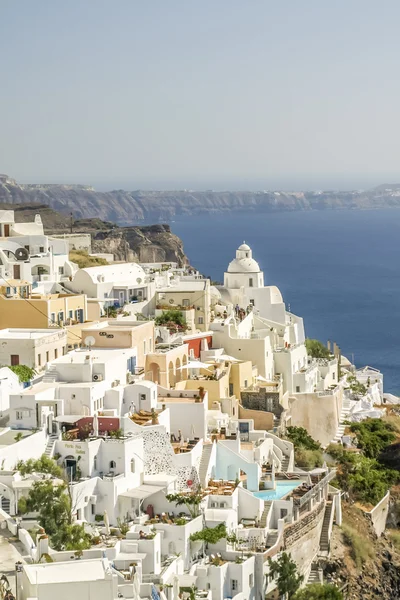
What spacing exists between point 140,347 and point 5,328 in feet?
10.5

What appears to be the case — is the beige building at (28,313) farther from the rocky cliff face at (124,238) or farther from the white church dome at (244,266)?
the rocky cliff face at (124,238)

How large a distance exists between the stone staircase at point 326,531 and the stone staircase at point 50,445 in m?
5.90

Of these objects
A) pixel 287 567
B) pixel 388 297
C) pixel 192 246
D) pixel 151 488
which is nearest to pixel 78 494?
pixel 151 488

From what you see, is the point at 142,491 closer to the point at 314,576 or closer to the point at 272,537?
the point at 272,537

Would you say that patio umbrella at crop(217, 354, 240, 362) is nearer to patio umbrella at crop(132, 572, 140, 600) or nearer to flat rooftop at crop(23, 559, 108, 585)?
patio umbrella at crop(132, 572, 140, 600)

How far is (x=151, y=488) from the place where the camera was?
929 inches

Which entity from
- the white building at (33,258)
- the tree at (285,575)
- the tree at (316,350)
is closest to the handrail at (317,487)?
the tree at (285,575)

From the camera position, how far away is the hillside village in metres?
21.3

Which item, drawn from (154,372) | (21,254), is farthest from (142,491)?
(21,254)

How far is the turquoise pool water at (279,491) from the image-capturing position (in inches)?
997

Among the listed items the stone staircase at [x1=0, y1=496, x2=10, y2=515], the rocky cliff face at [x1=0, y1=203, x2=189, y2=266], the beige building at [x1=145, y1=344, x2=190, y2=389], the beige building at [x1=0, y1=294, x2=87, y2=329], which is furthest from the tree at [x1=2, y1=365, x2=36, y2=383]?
the rocky cliff face at [x1=0, y1=203, x2=189, y2=266]

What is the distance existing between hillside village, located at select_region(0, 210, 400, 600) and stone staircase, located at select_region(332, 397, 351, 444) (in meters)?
0.07

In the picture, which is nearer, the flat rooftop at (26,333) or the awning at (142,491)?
the awning at (142,491)

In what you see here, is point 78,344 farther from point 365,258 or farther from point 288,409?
point 365,258
